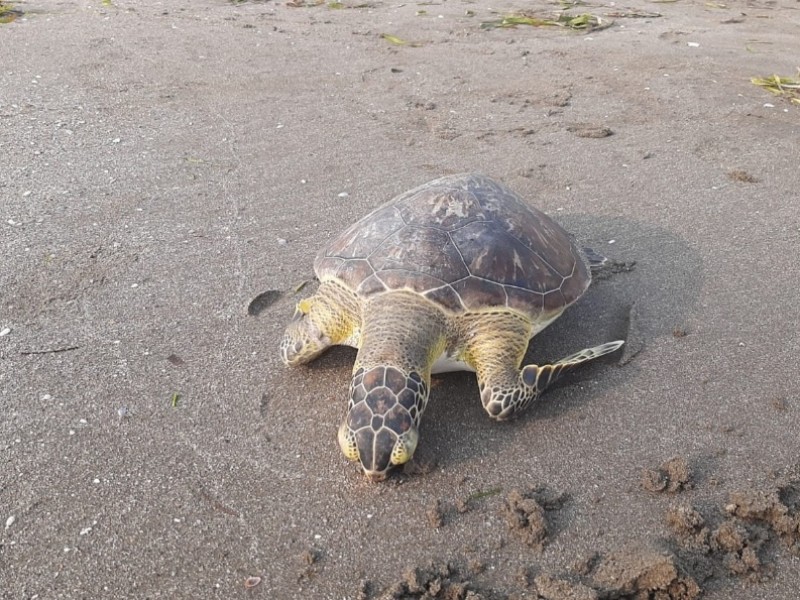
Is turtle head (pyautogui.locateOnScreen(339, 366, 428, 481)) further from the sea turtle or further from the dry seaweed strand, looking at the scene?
the dry seaweed strand

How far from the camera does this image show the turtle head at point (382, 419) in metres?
2.24

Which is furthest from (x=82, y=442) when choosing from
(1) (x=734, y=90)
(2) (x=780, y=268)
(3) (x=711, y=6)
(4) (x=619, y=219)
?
(3) (x=711, y=6)

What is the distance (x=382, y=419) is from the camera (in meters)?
2.27

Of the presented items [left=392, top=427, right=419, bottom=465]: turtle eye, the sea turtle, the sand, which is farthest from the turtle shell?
[left=392, top=427, right=419, bottom=465]: turtle eye

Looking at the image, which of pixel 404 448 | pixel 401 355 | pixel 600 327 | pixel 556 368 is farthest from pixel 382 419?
pixel 600 327

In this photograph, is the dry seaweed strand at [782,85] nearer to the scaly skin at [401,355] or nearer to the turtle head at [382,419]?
the scaly skin at [401,355]

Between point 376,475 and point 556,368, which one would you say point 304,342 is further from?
point 556,368

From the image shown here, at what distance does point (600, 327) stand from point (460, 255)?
0.79m

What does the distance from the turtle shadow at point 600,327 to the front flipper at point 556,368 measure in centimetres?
7

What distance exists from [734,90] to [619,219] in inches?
91.1

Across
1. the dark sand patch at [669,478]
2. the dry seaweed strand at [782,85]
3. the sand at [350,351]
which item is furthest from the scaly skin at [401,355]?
the dry seaweed strand at [782,85]

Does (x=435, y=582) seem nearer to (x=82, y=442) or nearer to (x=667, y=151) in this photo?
(x=82, y=442)

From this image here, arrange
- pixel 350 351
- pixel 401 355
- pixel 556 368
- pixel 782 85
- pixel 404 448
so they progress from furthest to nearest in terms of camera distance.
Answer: pixel 782 85
pixel 350 351
pixel 556 368
pixel 401 355
pixel 404 448

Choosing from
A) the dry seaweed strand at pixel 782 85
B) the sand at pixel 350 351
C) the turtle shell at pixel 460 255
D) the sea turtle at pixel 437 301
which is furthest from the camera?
the dry seaweed strand at pixel 782 85
